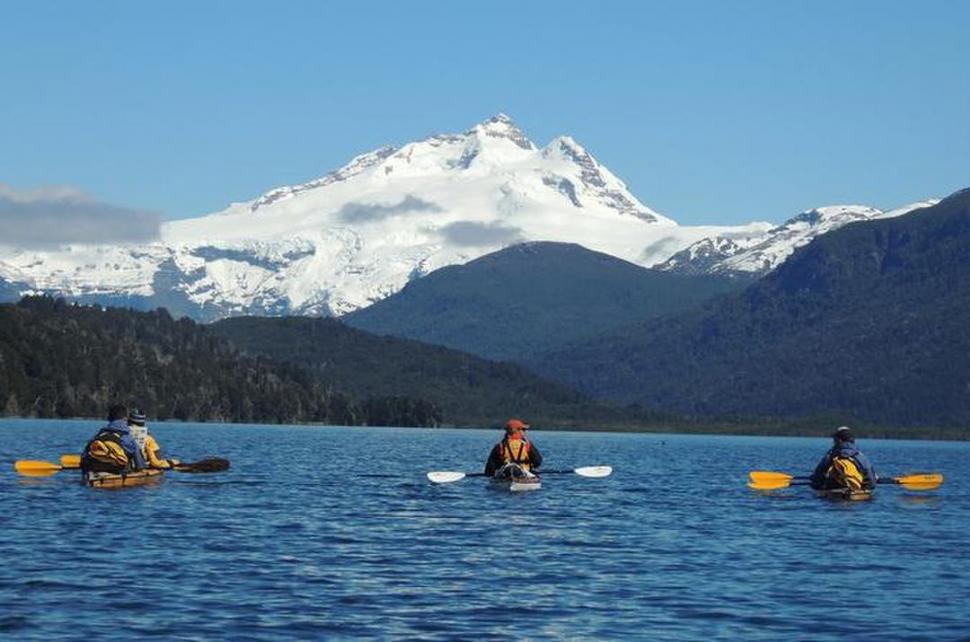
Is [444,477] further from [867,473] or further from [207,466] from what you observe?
[867,473]

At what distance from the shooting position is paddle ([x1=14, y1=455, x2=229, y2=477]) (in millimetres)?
75500

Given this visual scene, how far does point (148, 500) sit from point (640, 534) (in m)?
19.3

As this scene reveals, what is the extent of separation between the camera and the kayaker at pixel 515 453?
252 ft

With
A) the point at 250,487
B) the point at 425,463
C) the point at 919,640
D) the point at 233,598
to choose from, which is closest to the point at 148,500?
the point at 250,487

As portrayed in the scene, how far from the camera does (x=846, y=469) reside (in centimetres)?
7438

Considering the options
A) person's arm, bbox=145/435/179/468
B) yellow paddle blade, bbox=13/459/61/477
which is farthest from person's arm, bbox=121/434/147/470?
yellow paddle blade, bbox=13/459/61/477

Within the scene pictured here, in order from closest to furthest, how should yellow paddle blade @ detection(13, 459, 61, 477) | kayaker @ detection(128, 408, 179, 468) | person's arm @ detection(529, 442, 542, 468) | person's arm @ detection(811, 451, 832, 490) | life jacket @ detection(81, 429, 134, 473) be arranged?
1. life jacket @ detection(81, 429, 134, 473)
2. kayaker @ detection(128, 408, 179, 468)
3. yellow paddle blade @ detection(13, 459, 61, 477)
4. person's arm @ detection(811, 451, 832, 490)
5. person's arm @ detection(529, 442, 542, 468)

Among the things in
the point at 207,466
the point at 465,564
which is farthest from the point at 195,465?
the point at 465,564

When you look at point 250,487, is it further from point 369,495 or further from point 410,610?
point 410,610

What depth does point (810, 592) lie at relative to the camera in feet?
142

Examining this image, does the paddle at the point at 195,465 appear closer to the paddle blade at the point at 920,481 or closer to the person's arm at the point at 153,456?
the person's arm at the point at 153,456

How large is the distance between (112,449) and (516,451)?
734 inches

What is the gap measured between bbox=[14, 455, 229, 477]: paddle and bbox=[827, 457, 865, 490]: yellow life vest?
93.4 ft

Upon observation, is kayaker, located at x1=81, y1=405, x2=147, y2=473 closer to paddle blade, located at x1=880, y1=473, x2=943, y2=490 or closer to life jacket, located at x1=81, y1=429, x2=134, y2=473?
life jacket, located at x1=81, y1=429, x2=134, y2=473
